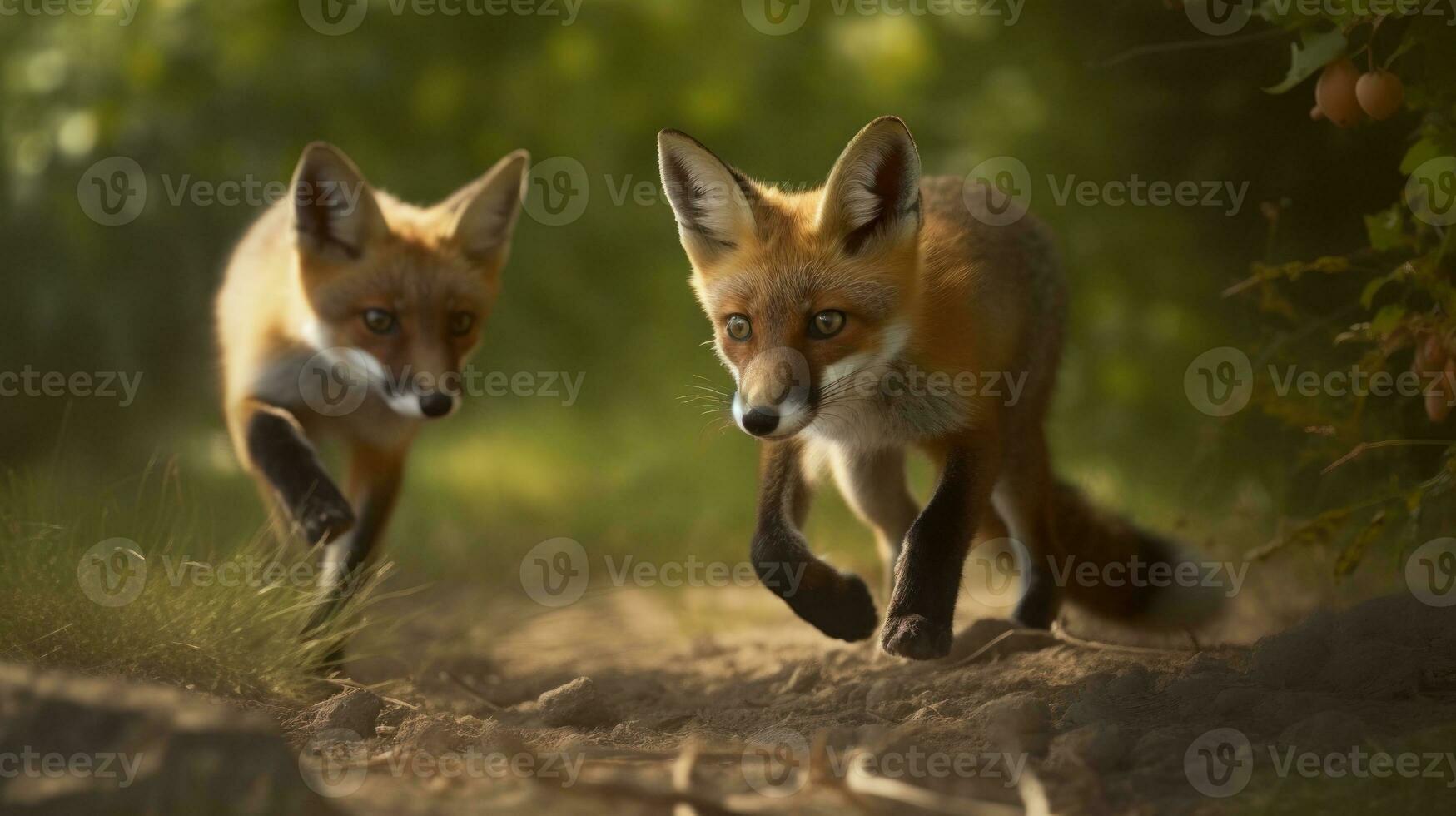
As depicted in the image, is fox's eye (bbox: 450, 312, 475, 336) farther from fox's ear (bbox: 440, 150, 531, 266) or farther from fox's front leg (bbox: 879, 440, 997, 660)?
fox's front leg (bbox: 879, 440, 997, 660)

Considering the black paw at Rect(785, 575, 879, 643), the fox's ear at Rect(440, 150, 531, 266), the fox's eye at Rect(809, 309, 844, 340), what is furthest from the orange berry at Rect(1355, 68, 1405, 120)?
the fox's ear at Rect(440, 150, 531, 266)

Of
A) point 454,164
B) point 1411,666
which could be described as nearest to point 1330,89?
point 1411,666

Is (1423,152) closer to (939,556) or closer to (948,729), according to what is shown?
(939,556)

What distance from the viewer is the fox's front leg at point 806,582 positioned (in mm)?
3160

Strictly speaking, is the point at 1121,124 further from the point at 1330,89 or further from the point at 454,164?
the point at 454,164

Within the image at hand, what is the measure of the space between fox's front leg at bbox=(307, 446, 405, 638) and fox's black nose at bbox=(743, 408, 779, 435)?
1.82 m

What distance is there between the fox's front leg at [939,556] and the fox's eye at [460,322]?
5.80 feet

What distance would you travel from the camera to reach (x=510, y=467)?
273 inches

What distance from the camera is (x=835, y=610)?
3160mm

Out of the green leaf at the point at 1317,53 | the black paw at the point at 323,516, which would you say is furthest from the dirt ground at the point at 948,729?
the green leaf at the point at 1317,53

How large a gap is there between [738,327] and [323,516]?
137 cm

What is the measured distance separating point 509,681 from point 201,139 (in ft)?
10.6

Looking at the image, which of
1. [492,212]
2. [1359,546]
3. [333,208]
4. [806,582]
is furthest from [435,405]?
[1359,546]

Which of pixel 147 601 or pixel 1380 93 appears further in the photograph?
pixel 147 601
